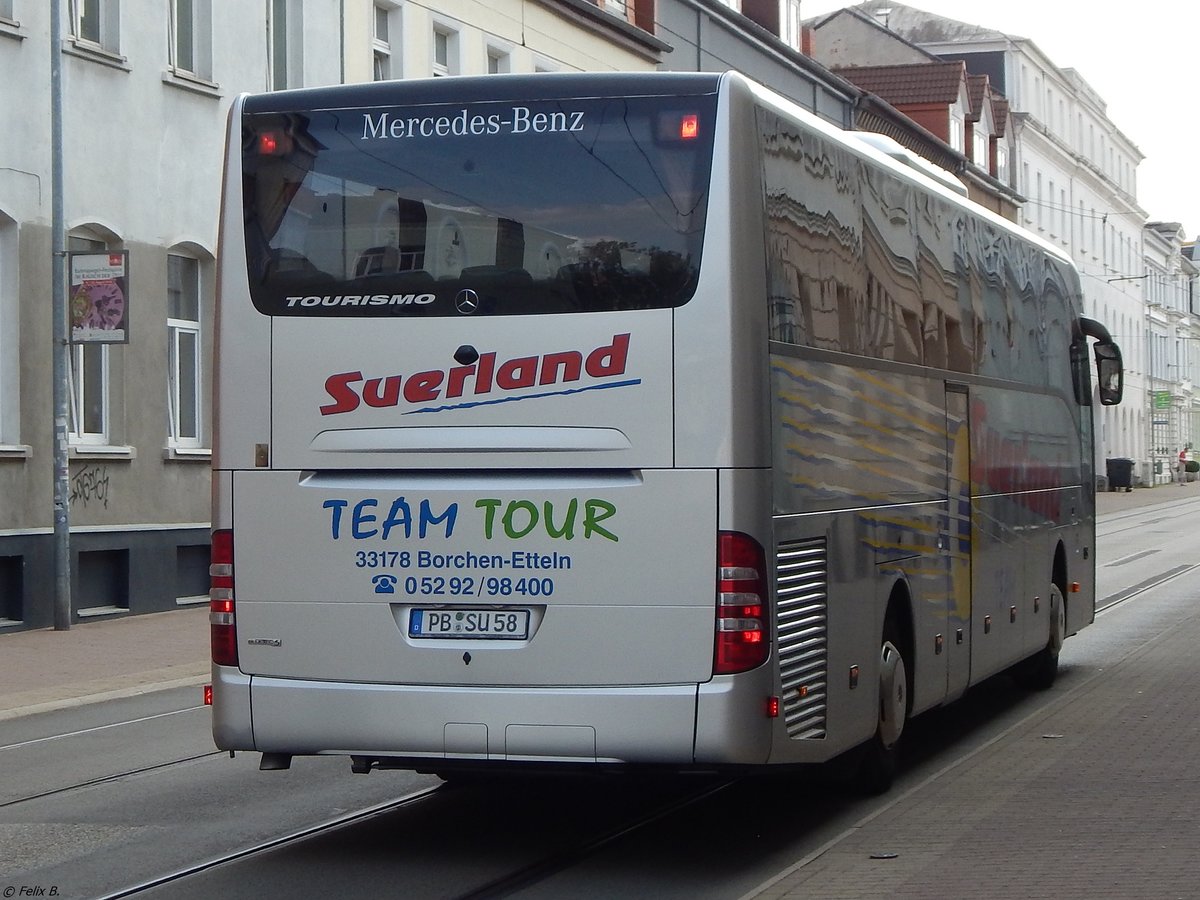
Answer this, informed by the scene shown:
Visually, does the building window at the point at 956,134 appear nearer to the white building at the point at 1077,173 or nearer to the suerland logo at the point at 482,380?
the white building at the point at 1077,173

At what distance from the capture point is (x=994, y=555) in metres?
12.2

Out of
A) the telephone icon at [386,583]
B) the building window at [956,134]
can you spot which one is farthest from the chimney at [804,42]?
the telephone icon at [386,583]

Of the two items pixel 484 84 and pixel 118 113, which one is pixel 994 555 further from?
pixel 118 113

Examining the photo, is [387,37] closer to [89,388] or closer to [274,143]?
[89,388]

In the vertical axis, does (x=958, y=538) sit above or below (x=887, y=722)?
above

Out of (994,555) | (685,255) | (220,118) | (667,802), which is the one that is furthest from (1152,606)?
(685,255)

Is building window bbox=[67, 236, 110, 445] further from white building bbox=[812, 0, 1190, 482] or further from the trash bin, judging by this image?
the trash bin

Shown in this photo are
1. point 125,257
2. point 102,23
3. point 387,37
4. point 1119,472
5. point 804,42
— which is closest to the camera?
point 125,257

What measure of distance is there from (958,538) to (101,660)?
29.9 feet

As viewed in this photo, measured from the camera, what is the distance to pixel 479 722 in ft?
25.3

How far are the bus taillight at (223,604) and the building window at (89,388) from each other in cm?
1404

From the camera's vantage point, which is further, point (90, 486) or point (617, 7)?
point (617, 7)

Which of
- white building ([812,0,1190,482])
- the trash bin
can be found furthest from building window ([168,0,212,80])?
the trash bin

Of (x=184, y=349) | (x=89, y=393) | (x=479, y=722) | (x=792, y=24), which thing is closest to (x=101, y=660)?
(x=89, y=393)
